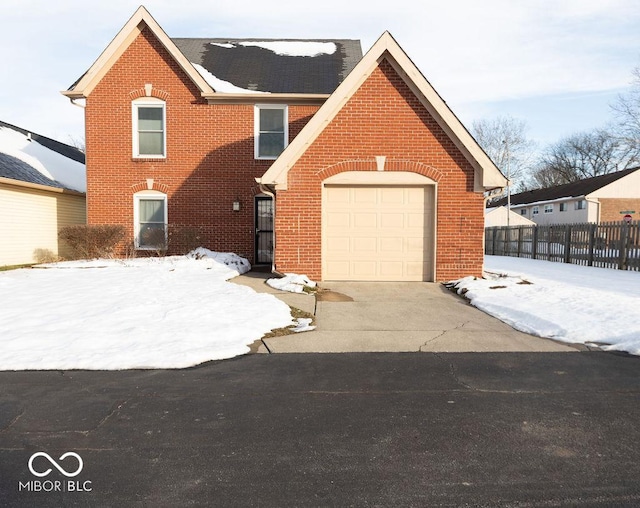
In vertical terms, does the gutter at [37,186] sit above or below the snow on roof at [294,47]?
below

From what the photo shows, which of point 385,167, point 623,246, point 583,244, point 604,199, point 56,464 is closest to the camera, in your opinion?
point 56,464

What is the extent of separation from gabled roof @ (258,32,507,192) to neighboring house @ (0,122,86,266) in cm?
985

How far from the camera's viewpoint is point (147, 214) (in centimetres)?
1526

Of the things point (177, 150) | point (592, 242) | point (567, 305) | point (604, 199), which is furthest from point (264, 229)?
point (604, 199)

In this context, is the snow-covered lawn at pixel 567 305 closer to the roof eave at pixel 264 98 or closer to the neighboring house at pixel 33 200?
the roof eave at pixel 264 98

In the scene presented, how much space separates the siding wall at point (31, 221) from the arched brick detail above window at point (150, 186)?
Answer: 4105mm

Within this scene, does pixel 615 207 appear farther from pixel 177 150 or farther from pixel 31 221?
pixel 31 221

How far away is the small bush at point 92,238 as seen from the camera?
1404cm

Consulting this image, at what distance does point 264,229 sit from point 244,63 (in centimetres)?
691

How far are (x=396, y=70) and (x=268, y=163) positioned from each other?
571cm

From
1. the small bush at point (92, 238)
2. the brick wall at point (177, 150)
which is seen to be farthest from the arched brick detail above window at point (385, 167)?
the small bush at point (92, 238)

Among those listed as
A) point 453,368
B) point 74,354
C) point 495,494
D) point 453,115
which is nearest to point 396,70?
point 453,115

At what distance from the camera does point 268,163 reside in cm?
1499

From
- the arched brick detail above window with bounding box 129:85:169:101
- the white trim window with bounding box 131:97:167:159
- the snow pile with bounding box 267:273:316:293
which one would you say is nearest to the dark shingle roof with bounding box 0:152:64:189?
the white trim window with bounding box 131:97:167:159
